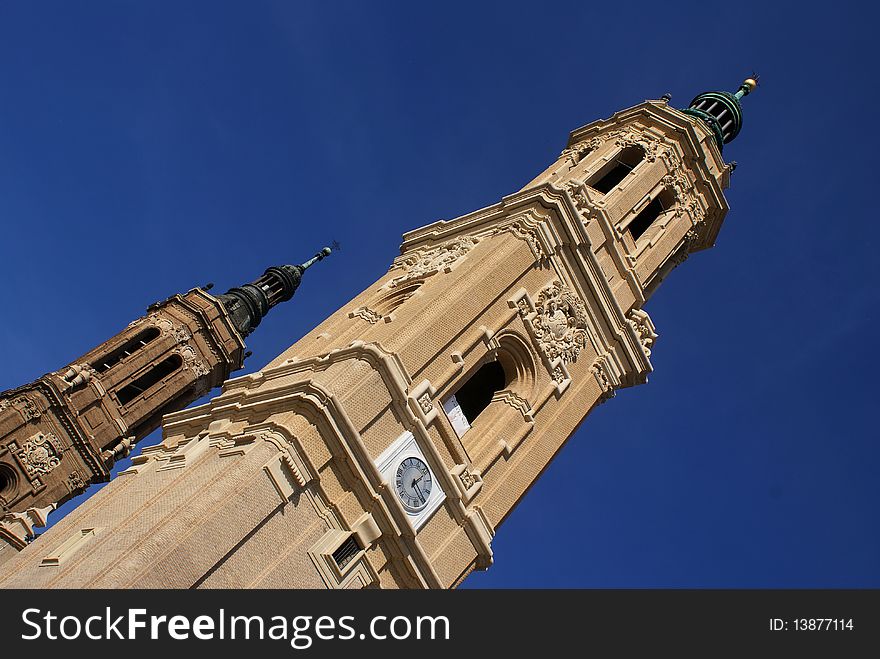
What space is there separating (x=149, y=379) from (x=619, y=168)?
2225 centimetres

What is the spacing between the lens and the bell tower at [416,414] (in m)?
15.7

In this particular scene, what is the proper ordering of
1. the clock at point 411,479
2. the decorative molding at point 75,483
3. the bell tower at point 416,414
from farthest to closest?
1. the decorative molding at point 75,483
2. the clock at point 411,479
3. the bell tower at point 416,414

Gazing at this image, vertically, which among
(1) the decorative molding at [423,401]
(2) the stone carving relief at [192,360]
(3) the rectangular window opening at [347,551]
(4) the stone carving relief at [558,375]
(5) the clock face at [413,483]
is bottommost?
(3) the rectangular window opening at [347,551]

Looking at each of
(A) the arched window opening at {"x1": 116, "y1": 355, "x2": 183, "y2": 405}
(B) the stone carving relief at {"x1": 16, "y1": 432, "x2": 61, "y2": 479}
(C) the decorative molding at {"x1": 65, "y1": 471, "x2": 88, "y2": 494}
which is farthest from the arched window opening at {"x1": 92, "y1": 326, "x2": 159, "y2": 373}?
(C) the decorative molding at {"x1": 65, "y1": 471, "x2": 88, "y2": 494}

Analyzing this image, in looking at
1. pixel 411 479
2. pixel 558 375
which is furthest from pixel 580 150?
pixel 411 479

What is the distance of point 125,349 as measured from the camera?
40.7 meters

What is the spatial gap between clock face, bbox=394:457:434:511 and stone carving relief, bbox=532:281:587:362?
5326 mm

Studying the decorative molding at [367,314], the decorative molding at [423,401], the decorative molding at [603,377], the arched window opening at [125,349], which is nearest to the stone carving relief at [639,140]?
the decorative molding at [603,377]

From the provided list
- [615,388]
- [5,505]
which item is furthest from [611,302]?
[5,505]

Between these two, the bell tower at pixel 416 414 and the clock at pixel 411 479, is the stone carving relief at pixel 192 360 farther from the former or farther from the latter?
the clock at pixel 411 479

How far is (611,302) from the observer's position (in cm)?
2519

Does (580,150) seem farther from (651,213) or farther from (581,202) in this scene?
(581,202)

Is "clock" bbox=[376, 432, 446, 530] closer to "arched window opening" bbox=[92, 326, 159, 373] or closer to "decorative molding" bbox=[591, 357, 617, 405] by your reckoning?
"decorative molding" bbox=[591, 357, 617, 405]

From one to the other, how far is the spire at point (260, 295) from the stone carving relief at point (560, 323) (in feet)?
85.8
